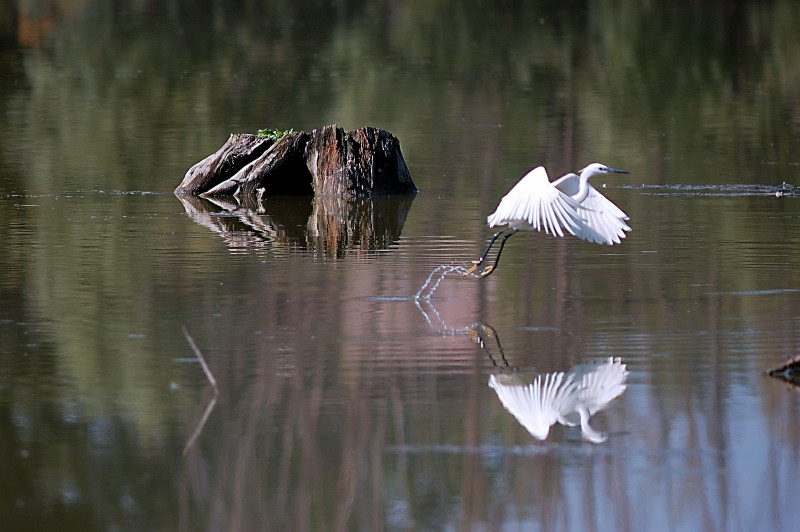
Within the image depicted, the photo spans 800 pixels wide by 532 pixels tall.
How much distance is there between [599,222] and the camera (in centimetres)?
1097

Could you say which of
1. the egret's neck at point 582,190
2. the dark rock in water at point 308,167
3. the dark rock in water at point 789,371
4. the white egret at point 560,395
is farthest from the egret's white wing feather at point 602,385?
the dark rock in water at point 308,167

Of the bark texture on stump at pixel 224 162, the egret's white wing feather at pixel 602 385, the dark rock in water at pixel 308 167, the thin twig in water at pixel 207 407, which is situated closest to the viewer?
the thin twig in water at pixel 207 407

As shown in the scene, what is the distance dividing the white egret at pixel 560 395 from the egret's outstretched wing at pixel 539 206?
225cm

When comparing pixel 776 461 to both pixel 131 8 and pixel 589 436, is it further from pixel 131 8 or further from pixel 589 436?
pixel 131 8

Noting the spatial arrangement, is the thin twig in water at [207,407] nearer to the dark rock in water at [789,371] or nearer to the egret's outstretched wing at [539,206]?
the dark rock in water at [789,371]

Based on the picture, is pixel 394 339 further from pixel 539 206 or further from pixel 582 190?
pixel 582 190

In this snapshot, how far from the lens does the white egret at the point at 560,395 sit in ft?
23.4

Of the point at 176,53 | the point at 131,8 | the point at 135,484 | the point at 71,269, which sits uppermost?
the point at 131,8

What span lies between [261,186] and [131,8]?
40199mm

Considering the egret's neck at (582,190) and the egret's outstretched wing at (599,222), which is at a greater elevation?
the egret's neck at (582,190)

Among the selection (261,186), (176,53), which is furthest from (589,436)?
(176,53)

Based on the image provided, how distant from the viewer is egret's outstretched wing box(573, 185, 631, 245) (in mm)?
10891

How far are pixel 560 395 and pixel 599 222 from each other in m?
3.57

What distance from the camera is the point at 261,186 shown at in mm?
18141
